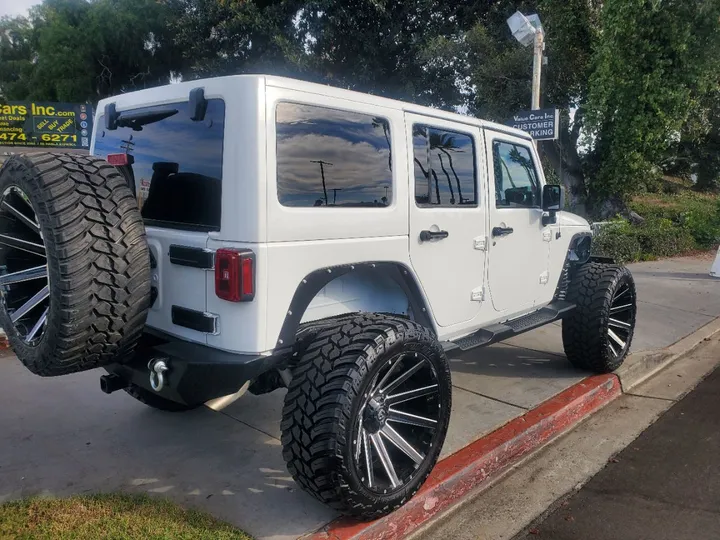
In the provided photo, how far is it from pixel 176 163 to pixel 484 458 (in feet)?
8.10

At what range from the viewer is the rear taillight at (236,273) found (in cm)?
251

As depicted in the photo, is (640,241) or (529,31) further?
(640,241)

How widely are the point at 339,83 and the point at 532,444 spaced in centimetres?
1556

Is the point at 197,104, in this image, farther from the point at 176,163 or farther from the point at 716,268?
the point at 716,268

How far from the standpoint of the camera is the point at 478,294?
3.91m

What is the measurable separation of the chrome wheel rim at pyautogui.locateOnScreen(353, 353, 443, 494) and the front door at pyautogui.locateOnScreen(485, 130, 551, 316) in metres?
1.14

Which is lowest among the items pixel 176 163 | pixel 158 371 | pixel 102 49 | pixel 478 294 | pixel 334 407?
pixel 334 407

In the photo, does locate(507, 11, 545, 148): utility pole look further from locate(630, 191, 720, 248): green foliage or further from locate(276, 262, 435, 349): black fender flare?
locate(630, 191, 720, 248): green foliage

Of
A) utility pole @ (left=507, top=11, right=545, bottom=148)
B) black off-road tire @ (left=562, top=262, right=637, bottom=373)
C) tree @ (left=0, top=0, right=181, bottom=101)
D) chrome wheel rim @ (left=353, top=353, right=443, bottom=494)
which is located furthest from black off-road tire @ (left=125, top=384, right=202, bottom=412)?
tree @ (left=0, top=0, right=181, bottom=101)

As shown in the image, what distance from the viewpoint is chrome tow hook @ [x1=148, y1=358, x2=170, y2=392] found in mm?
2668

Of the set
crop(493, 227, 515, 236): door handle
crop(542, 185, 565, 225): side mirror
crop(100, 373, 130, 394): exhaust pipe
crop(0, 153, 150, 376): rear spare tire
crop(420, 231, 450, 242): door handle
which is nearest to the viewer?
crop(0, 153, 150, 376): rear spare tire

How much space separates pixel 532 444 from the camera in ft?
13.4

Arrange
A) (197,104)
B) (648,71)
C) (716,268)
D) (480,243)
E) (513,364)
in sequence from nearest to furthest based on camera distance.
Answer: (197,104) < (480,243) < (513,364) < (716,268) < (648,71)

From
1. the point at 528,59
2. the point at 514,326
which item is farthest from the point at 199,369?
the point at 528,59
